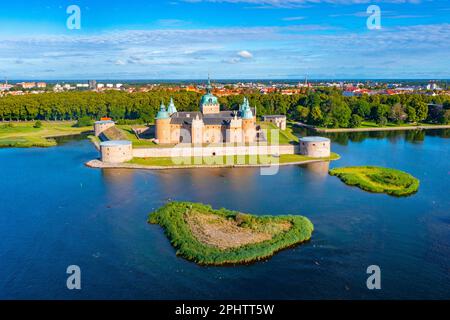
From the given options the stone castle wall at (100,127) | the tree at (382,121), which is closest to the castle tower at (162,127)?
the stone castle wall at (100,127)

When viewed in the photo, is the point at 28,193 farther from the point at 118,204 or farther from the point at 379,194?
the point at 379,194

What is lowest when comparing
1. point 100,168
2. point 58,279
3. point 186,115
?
point 58,279

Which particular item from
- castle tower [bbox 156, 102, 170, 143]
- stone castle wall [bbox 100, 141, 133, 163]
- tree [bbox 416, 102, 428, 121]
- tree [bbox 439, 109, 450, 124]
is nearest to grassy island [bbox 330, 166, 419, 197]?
castle tower [bbox 156, 102, 170, 143]

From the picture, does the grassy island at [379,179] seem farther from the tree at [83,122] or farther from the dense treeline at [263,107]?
the tree at [83,122]

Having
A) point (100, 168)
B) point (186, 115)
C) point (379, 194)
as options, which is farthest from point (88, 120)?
point (379, 194)

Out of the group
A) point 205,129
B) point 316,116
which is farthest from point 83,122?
point 316,116
